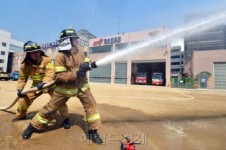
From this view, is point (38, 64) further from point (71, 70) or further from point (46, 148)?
point (46, 148)

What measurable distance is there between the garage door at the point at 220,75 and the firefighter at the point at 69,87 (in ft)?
111

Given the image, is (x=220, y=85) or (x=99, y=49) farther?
(x=99, y=49)

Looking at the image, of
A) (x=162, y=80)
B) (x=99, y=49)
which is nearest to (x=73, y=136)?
(x=162, y=80)

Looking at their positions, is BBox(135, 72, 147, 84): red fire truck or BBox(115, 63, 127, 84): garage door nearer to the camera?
BBox(135, 72, 147, 84): red fire truck

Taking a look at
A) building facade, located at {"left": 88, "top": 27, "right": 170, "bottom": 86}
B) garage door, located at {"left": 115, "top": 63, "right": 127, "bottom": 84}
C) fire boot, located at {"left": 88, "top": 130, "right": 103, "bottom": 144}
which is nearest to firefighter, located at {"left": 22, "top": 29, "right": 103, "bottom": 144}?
fire boot, located at {"left": 88, "top": 130, "right": 103, "bottom": 144}

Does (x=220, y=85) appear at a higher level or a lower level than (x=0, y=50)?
lower

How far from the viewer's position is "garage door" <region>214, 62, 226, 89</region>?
32156 millimetres

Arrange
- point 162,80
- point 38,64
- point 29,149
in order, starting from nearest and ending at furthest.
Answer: point 29,149, point 38,64, point 162,80

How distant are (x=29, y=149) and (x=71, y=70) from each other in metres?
1.53

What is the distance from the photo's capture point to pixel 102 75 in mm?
43000

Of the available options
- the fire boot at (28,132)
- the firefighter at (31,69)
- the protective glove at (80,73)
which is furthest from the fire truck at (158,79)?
the fire boot at (28,132)

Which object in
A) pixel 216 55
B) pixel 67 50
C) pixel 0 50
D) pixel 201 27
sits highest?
pixel 0 50

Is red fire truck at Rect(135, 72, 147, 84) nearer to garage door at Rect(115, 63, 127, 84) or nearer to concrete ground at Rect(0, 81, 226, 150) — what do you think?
garage door at Rect(115, 63, 127, 84)

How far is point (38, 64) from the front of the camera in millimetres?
4520
